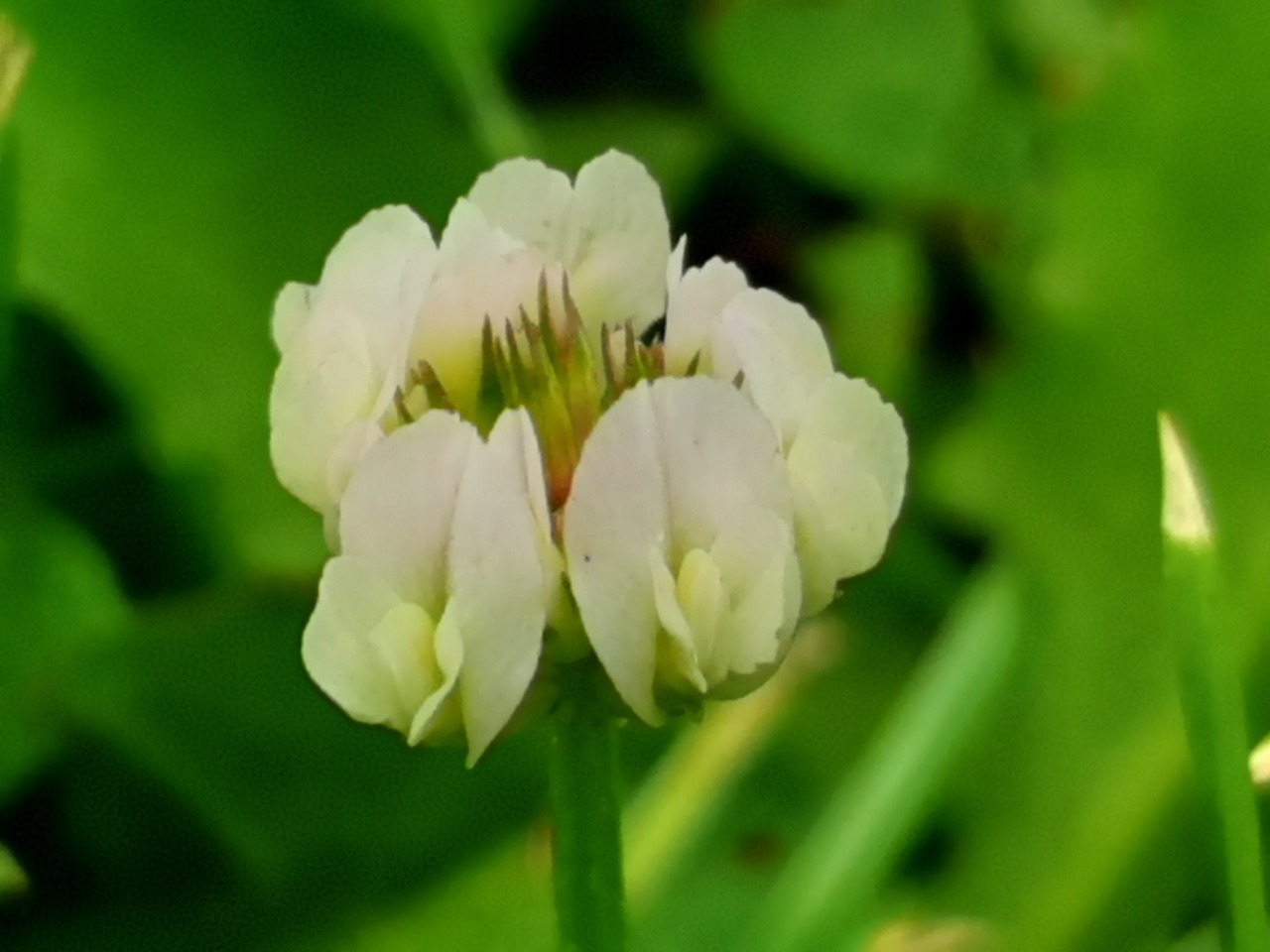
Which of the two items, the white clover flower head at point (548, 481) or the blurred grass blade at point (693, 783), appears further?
the blurred grass blade at point (693, 783)

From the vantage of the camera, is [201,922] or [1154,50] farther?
[1154,50]

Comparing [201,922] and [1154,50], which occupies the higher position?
[1154,50]

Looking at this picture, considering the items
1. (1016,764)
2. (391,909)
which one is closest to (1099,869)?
(1016,764)

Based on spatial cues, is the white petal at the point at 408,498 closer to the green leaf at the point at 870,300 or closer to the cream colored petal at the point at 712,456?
the cream colored petal at the point at 712,456

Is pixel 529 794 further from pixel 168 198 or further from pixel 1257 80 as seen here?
pixel 1257 80

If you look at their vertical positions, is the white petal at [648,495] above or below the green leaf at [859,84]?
below

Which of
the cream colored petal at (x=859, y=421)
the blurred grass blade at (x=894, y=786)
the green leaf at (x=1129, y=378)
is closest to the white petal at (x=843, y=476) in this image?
the cream colored petal at (x=859, y=421)

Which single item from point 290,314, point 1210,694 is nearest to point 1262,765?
point 1210,694

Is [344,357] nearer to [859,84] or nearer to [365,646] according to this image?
[365,646]
